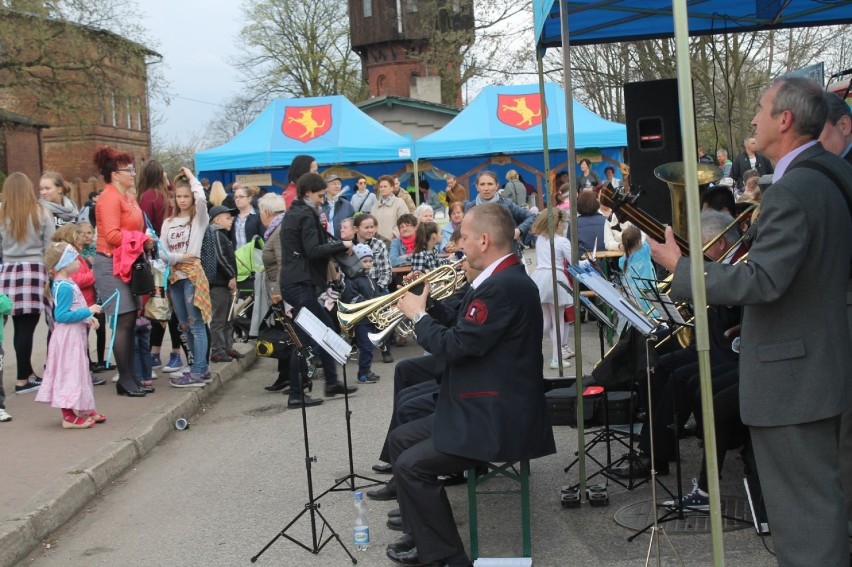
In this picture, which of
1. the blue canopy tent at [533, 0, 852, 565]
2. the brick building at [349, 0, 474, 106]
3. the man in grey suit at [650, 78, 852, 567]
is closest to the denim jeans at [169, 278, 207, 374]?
the blue canopy tent at [533, 0, 852, 565]

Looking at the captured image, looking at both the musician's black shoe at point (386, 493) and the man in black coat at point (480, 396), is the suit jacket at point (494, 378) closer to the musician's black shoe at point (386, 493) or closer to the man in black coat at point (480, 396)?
the man in black coat at point (480, 396)

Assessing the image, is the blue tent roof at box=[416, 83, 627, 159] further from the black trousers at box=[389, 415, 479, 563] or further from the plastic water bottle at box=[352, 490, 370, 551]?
the black trousers at box=[389, 415, 479, 563]

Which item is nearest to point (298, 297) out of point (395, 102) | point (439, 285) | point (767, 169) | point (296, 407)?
point (296, 407)

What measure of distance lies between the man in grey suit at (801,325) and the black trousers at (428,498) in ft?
5.09

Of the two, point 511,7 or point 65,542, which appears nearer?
point 65,542

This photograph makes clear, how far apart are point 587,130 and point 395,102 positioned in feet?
48.0

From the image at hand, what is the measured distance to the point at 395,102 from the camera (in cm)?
3309

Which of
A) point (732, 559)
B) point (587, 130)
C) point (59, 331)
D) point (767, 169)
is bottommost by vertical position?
point (732, 559)

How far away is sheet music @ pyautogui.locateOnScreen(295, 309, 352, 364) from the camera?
512 centimetres

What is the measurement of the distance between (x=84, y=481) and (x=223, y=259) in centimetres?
427

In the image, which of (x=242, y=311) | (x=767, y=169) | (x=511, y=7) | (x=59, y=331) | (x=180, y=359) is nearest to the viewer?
(x=59, y=331)

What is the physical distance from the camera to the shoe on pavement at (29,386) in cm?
897

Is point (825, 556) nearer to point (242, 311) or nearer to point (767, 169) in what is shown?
point (242, 311)

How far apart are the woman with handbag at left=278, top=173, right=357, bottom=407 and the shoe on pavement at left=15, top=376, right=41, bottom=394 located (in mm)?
2631
